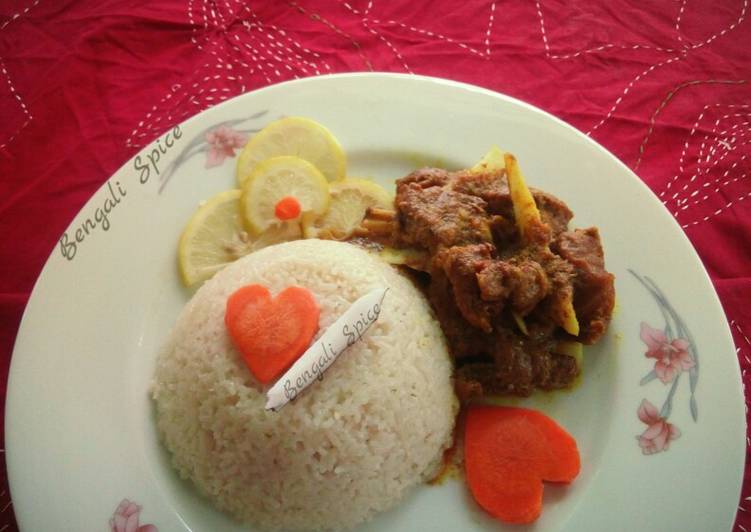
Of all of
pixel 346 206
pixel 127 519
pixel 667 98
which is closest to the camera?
pixel 127 519

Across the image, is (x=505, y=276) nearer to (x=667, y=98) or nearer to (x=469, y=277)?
(x=469, y=277)

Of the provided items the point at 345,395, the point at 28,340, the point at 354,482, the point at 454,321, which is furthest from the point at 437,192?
the point at 28,340

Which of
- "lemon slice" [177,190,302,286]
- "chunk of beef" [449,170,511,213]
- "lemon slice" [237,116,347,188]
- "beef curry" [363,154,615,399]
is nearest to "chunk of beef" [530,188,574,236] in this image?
"beef curry" [363,154,615,399]

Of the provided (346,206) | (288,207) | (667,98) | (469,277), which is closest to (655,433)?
(469,277)

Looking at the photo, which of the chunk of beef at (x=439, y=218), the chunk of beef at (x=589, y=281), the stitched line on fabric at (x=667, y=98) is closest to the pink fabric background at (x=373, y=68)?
the stitched line on fabric at (x=667, y=98)

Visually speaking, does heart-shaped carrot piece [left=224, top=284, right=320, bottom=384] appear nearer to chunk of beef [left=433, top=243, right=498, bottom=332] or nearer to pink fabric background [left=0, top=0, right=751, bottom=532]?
chunk of beef [left=433, top=243, right=498, bottom=332]

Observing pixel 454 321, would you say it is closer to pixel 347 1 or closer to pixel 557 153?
pixel 557 153

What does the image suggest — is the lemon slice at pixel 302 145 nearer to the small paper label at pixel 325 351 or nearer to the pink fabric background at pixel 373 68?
the pink fabric background at pixel 373 68
